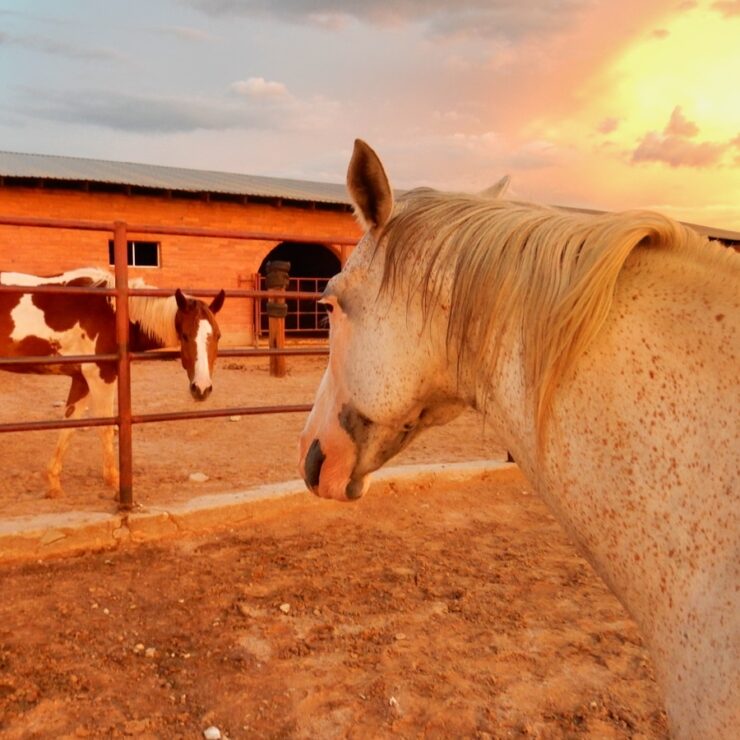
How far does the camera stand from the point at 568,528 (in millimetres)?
1076

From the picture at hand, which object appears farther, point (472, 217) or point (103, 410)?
point (103, 410)

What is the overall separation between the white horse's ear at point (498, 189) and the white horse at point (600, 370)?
8.8 inches

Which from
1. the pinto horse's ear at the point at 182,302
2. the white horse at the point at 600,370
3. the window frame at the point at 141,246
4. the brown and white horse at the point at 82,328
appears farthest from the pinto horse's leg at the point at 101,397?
the window frame at the point at 141,246

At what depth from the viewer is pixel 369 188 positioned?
1.20 m

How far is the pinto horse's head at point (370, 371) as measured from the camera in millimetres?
1168

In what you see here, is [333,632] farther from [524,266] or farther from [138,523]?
[524,266]

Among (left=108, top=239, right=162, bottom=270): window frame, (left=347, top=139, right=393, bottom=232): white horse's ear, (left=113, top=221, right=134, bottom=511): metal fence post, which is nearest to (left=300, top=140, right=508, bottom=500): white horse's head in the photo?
(left=347, top=139, right=393, bottom=232): white horse's ear

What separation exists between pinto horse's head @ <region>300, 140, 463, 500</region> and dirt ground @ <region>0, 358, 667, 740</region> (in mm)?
1110

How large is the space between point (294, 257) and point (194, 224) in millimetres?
8186

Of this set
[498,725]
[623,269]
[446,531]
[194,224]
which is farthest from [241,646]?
[194,224]

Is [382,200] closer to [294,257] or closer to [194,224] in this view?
[194,224]

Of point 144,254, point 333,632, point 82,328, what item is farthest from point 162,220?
point 333,632

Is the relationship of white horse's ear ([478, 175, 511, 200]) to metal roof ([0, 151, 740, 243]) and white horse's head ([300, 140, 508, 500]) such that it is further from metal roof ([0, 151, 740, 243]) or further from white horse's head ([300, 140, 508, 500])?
metal roof ([0, 151, 740, 243])

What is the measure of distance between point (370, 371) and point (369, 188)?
351 millimetres
